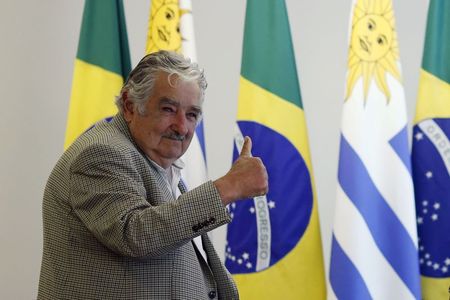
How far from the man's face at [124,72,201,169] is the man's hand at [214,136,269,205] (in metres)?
0.20

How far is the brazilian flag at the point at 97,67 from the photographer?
352 centimetres

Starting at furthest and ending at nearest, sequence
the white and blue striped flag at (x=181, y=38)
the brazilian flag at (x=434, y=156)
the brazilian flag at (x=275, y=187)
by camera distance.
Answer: the white and blue striped flag at (x=181, y=38), the brazilian flag at (x=275, y=187), the brazilian flag at (x=434, y=156)

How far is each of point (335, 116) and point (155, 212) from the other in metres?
2.61

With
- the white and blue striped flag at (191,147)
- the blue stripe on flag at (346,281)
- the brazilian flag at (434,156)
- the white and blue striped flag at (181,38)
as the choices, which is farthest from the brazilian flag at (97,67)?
the brazilian flag at (434,156)

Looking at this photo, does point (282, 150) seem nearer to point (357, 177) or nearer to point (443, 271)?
point (357, 177)

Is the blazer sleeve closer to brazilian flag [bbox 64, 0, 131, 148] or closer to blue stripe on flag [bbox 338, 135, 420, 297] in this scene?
blue stripe on flag [bbox 338, 135, 420, 297]

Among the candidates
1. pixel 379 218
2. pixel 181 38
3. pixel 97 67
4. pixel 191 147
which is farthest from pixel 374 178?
pixel 97 67

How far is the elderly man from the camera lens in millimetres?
1442

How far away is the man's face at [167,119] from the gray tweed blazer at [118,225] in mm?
39

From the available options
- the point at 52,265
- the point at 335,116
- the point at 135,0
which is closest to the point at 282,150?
the point at 335,116

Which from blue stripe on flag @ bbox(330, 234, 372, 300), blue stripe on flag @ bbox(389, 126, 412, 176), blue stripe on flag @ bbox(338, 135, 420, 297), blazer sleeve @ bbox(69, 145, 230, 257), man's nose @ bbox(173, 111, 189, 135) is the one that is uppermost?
man's nose @ bbox(173, 111, 189, 135)

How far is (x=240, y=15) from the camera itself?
158 inches

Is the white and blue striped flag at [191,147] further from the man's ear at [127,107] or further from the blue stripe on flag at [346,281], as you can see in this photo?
the man's ear at [127,107]

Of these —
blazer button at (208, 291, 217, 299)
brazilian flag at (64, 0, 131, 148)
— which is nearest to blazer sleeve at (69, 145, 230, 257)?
blazer button at (208, 291, 217, 299)
